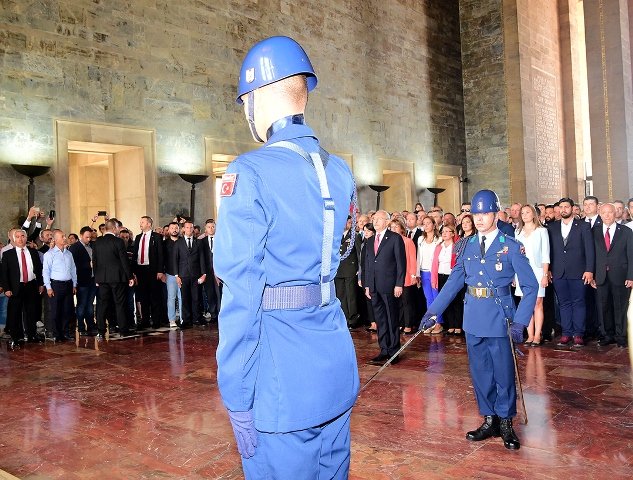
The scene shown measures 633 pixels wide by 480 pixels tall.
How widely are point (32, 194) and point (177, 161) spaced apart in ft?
10.2

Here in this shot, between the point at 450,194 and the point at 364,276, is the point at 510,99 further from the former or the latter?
the point at 364,276

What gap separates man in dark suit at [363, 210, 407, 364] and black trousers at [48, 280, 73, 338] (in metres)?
4.74

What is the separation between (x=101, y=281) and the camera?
29.9 feet

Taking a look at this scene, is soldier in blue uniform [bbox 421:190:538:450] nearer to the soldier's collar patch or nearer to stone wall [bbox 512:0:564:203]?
the soldier's collar patch

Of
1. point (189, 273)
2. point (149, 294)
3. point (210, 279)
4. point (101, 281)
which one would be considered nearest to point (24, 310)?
point (101, 281)

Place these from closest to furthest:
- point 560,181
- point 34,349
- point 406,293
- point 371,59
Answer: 1. point 34,349
2. point 406,293
3. point 371,59
4. point 560,181

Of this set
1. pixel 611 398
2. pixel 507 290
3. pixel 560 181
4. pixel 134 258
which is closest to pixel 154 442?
pixel 507 290

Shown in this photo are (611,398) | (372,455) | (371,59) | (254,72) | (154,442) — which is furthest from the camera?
(371,59)

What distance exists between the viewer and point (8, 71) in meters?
10.0

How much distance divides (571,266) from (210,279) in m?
5.82

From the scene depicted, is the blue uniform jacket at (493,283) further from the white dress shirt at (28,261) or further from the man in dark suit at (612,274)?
the white dress shirt at (28,261)

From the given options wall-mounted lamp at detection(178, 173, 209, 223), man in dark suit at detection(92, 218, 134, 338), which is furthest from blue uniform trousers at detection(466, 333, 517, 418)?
wall-mounted lamp at detection(178, 173, 209, 223)

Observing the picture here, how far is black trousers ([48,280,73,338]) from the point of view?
8852mm

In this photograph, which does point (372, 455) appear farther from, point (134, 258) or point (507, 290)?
point (134, 258)
